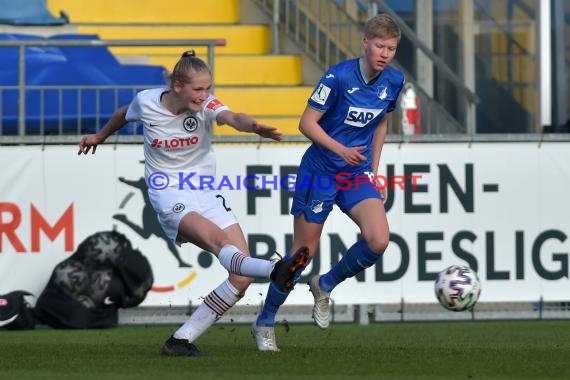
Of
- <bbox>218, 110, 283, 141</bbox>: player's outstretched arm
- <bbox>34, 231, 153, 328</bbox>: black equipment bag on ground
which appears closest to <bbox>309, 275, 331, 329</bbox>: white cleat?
<bbox>218, 110, 283, 141</bbox>: player's outstretched arm

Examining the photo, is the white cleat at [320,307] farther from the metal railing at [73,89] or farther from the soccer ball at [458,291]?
the metal railing at [73,89]

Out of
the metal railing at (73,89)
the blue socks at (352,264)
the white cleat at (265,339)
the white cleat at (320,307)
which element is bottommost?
the white cleat at (265,339)

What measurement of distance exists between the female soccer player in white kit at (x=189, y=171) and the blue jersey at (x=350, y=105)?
733 millimetres

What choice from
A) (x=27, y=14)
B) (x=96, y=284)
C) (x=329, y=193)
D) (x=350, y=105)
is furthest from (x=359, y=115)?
(x=27, y=14)

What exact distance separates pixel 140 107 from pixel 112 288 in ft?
11.7

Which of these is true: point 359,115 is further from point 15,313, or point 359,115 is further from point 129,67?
point 129,67

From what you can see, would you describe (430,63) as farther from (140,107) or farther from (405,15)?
(140,107)

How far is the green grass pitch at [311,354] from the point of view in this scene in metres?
8.62

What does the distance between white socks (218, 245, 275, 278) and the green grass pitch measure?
1.80 feet

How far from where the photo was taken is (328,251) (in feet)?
44.2

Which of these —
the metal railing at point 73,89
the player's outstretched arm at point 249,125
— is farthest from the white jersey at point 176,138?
the metal railing at point 73,89

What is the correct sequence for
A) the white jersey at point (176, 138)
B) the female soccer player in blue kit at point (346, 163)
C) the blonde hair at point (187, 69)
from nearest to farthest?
the blonde hair at point (187, 69)
the white jersey at point (176, 138)
the female soccer player in blue kit at point (346, 163)

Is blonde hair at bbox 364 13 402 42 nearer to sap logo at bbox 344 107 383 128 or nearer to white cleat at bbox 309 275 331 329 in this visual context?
sap logo at bbox 344 107 383 128

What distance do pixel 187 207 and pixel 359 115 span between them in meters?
1.30
